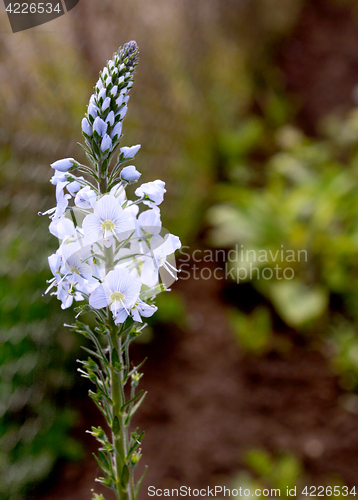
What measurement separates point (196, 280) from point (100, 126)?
2.73 metres

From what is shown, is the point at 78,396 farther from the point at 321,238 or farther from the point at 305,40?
the point at 305,40

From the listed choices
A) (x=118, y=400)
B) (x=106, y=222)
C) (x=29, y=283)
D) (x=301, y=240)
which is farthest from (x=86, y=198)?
(x=301, y=240)

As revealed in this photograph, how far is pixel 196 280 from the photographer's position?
3279 millimetres

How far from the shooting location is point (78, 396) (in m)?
2.12

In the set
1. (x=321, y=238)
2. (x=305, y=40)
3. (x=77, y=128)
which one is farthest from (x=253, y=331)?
(x=305, y=40)

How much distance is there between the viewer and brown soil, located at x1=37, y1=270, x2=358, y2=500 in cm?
198

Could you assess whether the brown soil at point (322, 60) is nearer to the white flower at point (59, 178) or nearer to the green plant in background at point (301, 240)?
the green plant in background at point (301, 240)

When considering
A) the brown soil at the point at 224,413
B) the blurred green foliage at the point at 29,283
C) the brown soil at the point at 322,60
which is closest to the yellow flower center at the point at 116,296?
the blurred green foliage at the point at 29,283

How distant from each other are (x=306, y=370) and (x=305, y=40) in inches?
239

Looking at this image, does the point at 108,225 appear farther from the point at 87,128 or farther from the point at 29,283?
the point at 29,283

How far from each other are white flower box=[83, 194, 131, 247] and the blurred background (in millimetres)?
1257

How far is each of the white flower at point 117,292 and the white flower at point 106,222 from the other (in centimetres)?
6

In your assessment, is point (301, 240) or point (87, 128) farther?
point (301, 240)

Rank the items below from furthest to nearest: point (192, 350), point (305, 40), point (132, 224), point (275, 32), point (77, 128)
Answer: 1. point (305, 40)
2. point (275, 32)
3. point (192, 350)
4. point (77, 128)
5. point (132, 224)
